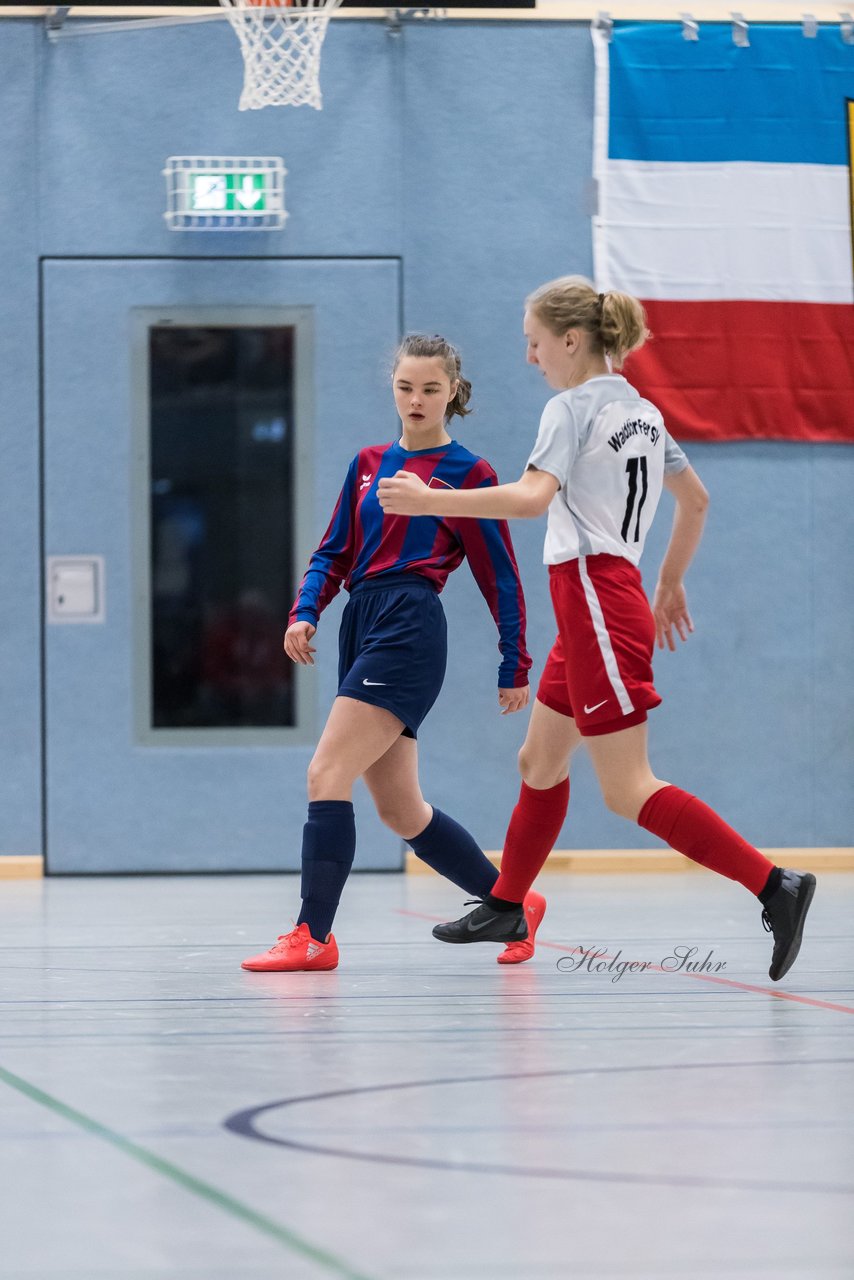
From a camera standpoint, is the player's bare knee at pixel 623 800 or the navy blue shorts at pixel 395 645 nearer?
the player's bare knee at pixel 623 800

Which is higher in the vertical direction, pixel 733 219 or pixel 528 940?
pixel 733 219

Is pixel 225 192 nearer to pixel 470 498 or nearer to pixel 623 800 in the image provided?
pixel 470 498

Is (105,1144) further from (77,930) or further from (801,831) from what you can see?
(801,831)

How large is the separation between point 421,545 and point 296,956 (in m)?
1.04

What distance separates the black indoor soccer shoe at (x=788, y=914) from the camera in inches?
149

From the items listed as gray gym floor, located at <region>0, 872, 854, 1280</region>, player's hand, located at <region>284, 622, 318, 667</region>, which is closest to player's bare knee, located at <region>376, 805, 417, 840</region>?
gray gym floor, located at <region>0, 872, 854, 1280</region>

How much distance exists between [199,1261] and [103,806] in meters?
5.97

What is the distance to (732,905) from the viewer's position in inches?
246

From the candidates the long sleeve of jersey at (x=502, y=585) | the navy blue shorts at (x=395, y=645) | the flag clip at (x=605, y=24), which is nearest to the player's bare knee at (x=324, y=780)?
the navy blue shorts at (x=395, y=645)

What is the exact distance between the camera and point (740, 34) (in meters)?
7.94

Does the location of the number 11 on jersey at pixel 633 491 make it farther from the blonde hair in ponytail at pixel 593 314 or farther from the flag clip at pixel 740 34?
the flag clip at pixel 740 34

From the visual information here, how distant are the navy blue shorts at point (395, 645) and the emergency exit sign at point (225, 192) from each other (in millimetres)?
3682

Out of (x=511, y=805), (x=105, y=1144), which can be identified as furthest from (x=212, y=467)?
(x=105, y=1144)

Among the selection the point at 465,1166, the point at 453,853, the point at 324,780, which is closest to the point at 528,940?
the point at 453,853
